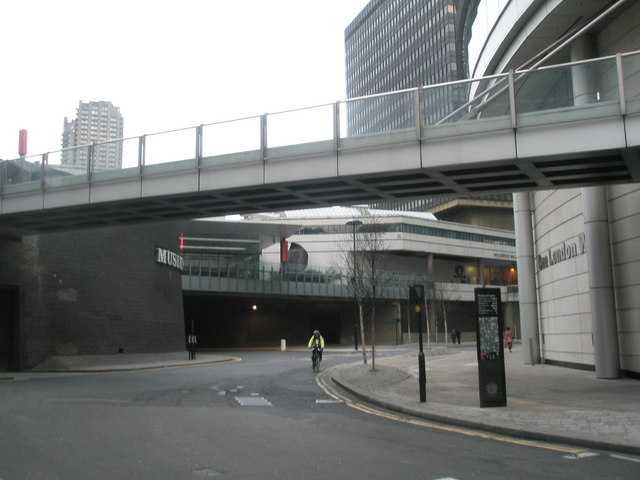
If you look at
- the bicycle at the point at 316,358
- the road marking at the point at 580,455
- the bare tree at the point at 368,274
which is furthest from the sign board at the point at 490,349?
the bicycle at the point at 316,358

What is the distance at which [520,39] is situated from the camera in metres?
20.3

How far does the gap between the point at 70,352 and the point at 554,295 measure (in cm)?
2108

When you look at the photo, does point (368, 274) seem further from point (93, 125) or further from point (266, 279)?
point (93, 125)

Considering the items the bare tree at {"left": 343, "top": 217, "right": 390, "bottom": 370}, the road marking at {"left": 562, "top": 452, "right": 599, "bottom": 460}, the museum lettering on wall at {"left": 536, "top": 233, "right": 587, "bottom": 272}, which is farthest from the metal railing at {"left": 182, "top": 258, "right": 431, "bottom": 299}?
the road marking at {"left": 562, "top": 452, "right": 599, "bottom": 460}

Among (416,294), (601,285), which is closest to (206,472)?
(416,294)

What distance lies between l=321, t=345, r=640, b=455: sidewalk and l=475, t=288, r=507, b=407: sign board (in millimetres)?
317

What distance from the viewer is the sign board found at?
11.9 meters

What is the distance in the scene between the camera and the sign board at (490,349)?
11938 millimetres

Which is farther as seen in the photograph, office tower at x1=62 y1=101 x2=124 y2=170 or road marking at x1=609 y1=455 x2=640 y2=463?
office tower at x1=62 y1=101 x2=124 y2=170

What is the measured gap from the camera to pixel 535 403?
41.5ft

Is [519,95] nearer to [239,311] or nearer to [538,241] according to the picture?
[538,241]

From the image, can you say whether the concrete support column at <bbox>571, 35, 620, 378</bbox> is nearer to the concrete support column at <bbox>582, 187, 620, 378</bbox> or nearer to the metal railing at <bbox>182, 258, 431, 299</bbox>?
the concrete support column at <bbox>582, 187, 620, 378</bbox>

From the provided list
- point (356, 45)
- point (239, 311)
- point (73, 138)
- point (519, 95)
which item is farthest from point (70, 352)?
point (356, 45)

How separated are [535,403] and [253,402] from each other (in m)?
6.23
